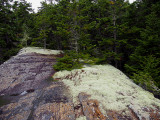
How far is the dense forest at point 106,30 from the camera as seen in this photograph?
972cm

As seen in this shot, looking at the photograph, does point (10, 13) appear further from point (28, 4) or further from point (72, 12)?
point (72, 12)

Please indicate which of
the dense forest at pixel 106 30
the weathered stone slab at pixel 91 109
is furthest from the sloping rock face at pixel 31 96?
the dense forest at pixel 106 30

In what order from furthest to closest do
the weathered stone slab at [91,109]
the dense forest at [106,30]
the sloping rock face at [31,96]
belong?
the dense forest at [106,30] → the sloping rock face at [31,96] → the weathered stone slab at [91,109]

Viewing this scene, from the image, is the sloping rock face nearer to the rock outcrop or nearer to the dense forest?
the rock outcrop

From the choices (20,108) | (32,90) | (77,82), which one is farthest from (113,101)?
(32,90)

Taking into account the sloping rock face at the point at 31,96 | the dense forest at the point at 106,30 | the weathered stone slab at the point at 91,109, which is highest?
the dense forest at the point at 106,30

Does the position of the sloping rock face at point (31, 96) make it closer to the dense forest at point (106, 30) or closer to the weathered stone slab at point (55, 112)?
the weathered stone slab at point (55, 112)

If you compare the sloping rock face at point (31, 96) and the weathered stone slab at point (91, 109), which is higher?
the weathered stone slab at point (91, 109)

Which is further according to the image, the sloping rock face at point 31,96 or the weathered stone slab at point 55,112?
the sloping rock face at point 31,96

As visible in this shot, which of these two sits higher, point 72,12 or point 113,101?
point 72,12

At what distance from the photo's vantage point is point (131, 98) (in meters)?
4.49

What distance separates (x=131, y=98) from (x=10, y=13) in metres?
28.0

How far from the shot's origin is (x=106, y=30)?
14789 mm

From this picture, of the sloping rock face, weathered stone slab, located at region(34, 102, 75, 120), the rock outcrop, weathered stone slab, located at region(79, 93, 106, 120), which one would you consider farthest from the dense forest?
weathered stone slab, located at region(34, 102, 75, 120)
